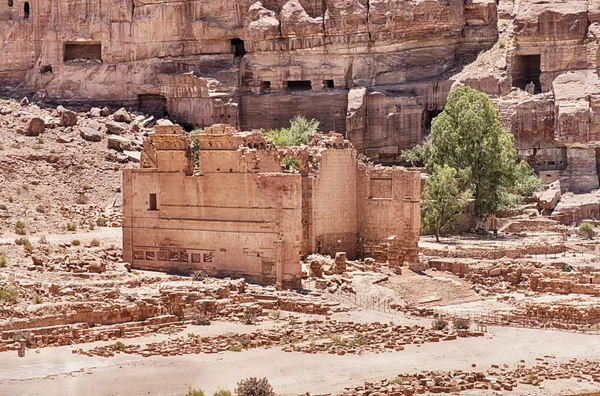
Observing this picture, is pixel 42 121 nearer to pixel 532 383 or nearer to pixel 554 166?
pixel 554 166

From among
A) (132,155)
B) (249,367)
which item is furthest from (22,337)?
(132,155)

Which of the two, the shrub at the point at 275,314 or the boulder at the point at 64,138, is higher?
the boulder at the point at 64,138

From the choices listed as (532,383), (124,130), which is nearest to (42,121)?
(124,130)

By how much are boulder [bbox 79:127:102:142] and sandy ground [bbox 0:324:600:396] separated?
3129 cm

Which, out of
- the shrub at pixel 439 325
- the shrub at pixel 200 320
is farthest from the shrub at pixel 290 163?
the shrub at pixel 439 325

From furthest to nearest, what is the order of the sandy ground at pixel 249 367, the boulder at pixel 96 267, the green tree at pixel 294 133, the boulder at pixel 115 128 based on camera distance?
the boulder at pixel 115 128 → the green tree at pixel 294 133 → the boulder at pixel 96 267 → the sandy ground at pixel 249 367

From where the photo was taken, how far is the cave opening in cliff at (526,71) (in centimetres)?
6456

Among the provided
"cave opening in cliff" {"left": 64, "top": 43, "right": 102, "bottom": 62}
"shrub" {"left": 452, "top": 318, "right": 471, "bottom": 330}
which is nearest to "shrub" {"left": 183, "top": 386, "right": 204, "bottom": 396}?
"shrub" {"left": 452, "top": 318, "right": 471, "bottom": 330}

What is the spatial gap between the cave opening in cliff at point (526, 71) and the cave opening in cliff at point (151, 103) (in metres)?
17.2

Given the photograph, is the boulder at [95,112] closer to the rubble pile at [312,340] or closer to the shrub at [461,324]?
the rubble pile at [312,340]

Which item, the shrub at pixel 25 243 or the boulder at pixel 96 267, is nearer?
the boulder at pixel 96 267

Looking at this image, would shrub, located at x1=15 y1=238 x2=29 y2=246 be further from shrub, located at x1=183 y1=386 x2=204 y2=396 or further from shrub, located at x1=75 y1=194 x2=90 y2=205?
shrub, located at x1=183 y1=386 x2=204 y2=396

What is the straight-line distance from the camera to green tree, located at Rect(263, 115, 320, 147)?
2331 inches

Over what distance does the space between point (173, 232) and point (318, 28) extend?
86.2ft
